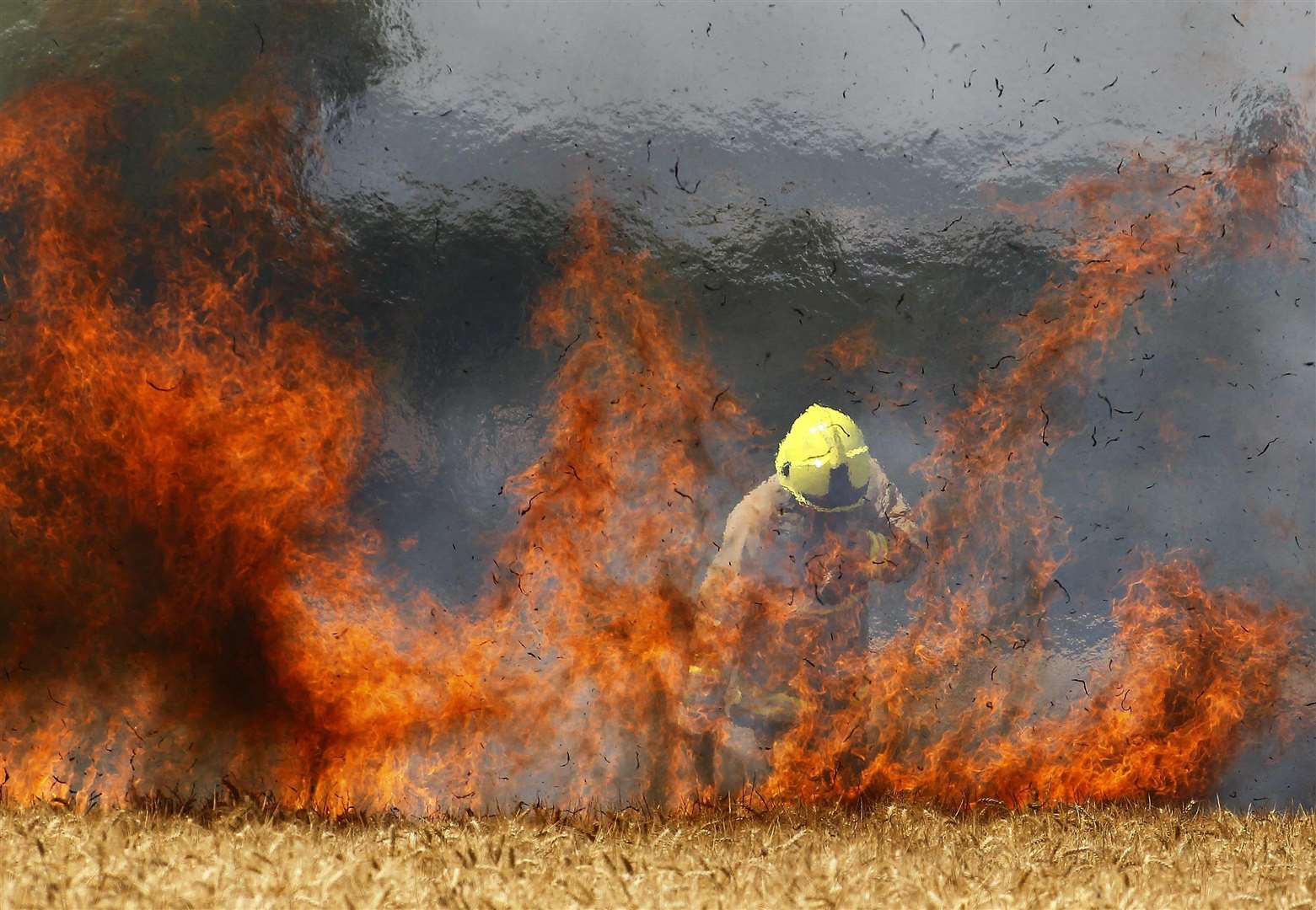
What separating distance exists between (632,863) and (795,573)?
7.66 ft

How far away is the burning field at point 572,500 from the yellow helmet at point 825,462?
1.46 ft

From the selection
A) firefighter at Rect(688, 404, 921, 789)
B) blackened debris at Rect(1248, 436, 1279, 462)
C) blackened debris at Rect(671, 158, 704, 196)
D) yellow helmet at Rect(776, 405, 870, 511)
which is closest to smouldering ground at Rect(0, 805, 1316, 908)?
firefighter at Rect(688, 404, 921, 789)

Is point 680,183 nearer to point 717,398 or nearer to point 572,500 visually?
point 717,398

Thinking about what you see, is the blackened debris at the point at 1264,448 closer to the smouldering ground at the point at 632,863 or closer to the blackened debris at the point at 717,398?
the smouldering ground at the point at 632,863

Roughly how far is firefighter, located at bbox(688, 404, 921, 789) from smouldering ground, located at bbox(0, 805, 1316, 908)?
2.88 ft

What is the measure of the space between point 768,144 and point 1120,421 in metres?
4.38

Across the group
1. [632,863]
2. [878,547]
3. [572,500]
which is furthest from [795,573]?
[572,500]

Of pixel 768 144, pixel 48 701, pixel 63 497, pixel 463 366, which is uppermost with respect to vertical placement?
pixel 768 144

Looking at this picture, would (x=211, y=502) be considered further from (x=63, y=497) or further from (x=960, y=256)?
(x=960, y=256)

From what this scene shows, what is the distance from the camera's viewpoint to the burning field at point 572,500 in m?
8.99

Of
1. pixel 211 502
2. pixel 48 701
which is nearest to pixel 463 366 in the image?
pixel 211 502

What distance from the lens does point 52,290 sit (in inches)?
359

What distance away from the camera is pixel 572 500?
9945mm

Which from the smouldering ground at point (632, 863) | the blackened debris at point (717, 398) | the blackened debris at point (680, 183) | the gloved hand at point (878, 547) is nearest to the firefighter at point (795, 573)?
the gloved hand at point (878, 547)
